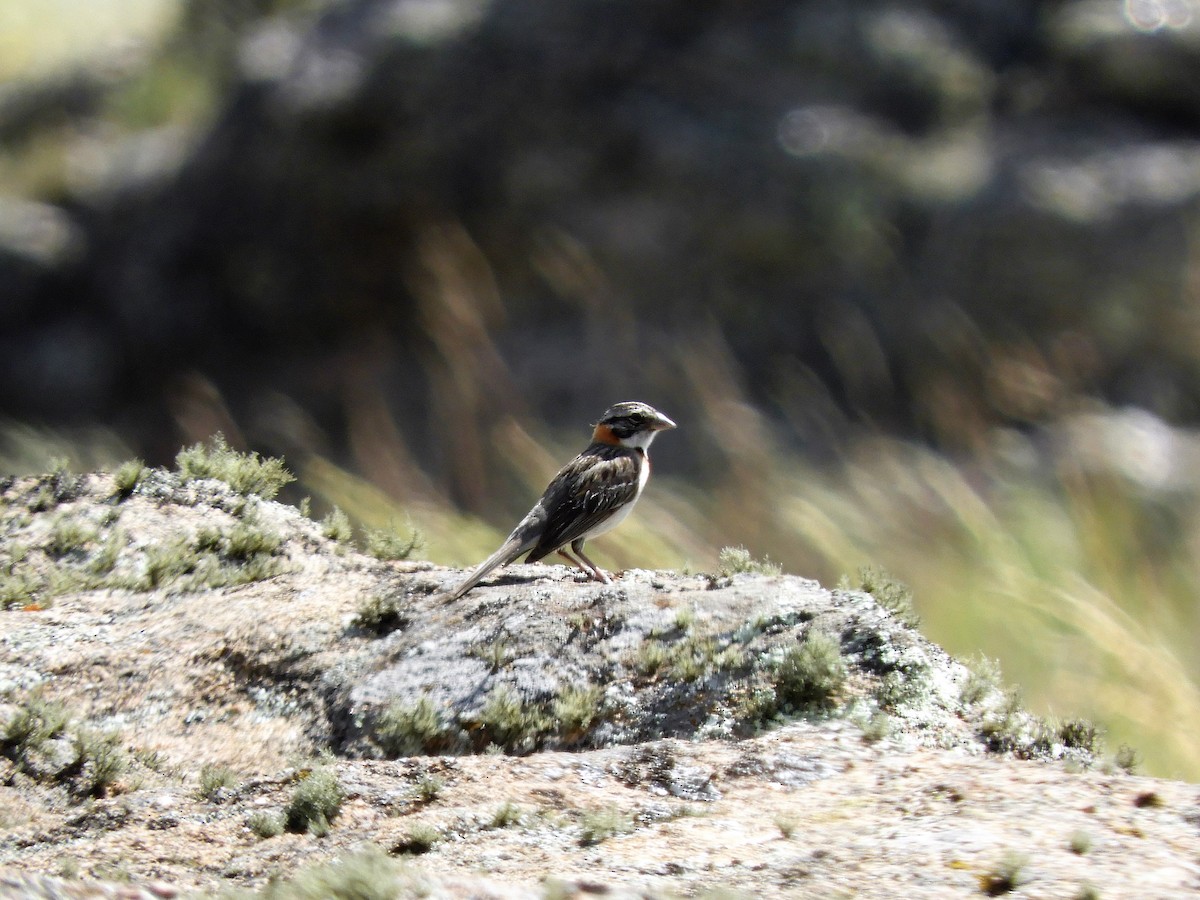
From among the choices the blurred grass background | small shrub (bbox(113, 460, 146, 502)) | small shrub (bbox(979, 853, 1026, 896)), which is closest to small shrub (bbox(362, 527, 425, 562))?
the blurred grass background

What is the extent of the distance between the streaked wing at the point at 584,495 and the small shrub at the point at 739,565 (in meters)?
0.76

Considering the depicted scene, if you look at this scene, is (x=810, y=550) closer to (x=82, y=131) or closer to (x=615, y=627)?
(x=615, y=627)

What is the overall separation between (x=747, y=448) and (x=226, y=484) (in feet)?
10.2

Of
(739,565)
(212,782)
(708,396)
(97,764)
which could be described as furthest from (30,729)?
(708,396)

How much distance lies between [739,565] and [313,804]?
105 inches

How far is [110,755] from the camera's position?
5.73 meters

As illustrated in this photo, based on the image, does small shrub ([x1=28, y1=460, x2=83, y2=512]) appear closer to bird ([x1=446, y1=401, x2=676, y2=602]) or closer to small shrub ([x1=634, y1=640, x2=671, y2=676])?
bird ([x1=446, y1=401, x2=676, y2=602])

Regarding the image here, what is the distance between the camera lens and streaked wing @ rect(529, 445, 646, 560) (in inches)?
284

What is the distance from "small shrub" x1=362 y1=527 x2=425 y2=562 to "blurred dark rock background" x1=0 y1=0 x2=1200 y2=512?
592cm

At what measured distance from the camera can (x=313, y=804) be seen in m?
4.82

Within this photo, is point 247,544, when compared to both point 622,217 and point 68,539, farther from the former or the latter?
point 622,217

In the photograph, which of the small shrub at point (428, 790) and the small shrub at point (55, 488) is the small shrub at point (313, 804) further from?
the small shrub at point (55, 488)

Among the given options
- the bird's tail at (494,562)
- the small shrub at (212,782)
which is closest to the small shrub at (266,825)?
the small shrub at (212,782)

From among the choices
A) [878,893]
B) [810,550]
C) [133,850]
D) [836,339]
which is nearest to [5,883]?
[133,850]
